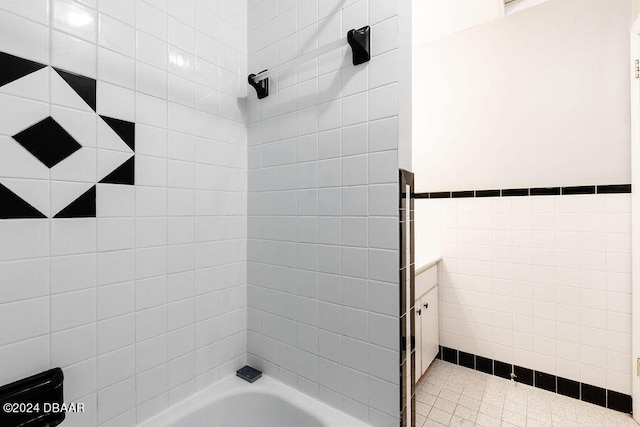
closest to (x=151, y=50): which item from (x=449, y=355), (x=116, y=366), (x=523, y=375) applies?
(x=116, y=366)

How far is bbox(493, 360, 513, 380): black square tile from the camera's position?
1989 mm

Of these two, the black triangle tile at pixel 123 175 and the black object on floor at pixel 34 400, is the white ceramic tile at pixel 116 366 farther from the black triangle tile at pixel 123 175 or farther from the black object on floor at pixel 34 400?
the black triangle tile at pixel 123 175

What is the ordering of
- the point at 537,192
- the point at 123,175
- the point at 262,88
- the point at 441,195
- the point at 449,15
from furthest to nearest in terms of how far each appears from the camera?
the point at 441,195 → the point at 449,15 → the point at 537,192 → the point at 262,88 → the point at 123,175

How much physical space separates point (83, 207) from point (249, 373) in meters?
0.94

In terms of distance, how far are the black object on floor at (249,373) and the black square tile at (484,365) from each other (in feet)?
5.42

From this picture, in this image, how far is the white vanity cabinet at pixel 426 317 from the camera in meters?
1.79

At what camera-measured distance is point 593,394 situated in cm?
173

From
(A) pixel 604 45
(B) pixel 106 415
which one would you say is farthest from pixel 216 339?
(A) pixel 604 45

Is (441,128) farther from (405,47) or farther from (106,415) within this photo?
(106,415)

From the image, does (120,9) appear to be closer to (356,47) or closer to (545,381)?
(356,47)

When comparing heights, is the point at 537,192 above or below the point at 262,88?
below

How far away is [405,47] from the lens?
0.98 m

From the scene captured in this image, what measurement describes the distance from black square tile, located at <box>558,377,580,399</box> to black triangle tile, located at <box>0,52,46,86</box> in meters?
2.89

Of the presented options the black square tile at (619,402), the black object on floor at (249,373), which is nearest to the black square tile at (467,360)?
the black square tile at (619,402)
